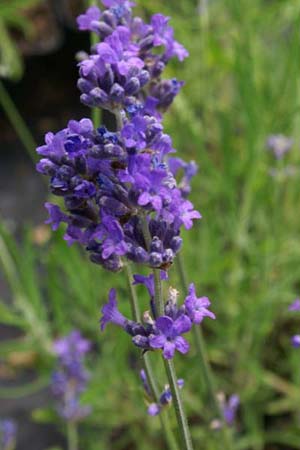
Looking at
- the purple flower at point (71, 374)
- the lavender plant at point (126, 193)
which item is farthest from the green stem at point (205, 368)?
the purple flower at point (71, 374)

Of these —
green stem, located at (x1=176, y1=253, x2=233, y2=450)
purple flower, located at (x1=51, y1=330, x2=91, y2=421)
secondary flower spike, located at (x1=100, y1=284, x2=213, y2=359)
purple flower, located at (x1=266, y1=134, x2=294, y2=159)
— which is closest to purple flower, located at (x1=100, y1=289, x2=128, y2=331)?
secondary flower spike, located at (x1=100, y1=284, x2=213, y2=359)

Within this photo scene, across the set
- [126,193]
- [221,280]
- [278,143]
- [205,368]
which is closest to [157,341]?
[126,193]

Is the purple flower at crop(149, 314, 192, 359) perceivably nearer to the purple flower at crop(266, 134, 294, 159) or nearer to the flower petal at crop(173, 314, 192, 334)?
the flower petal at crop(173, 314, 192, 334)

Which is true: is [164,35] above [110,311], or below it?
above

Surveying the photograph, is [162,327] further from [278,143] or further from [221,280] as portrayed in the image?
[278,143]

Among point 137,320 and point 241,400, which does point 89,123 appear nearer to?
point 137,320

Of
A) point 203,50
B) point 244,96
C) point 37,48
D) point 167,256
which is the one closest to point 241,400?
point 244,96
